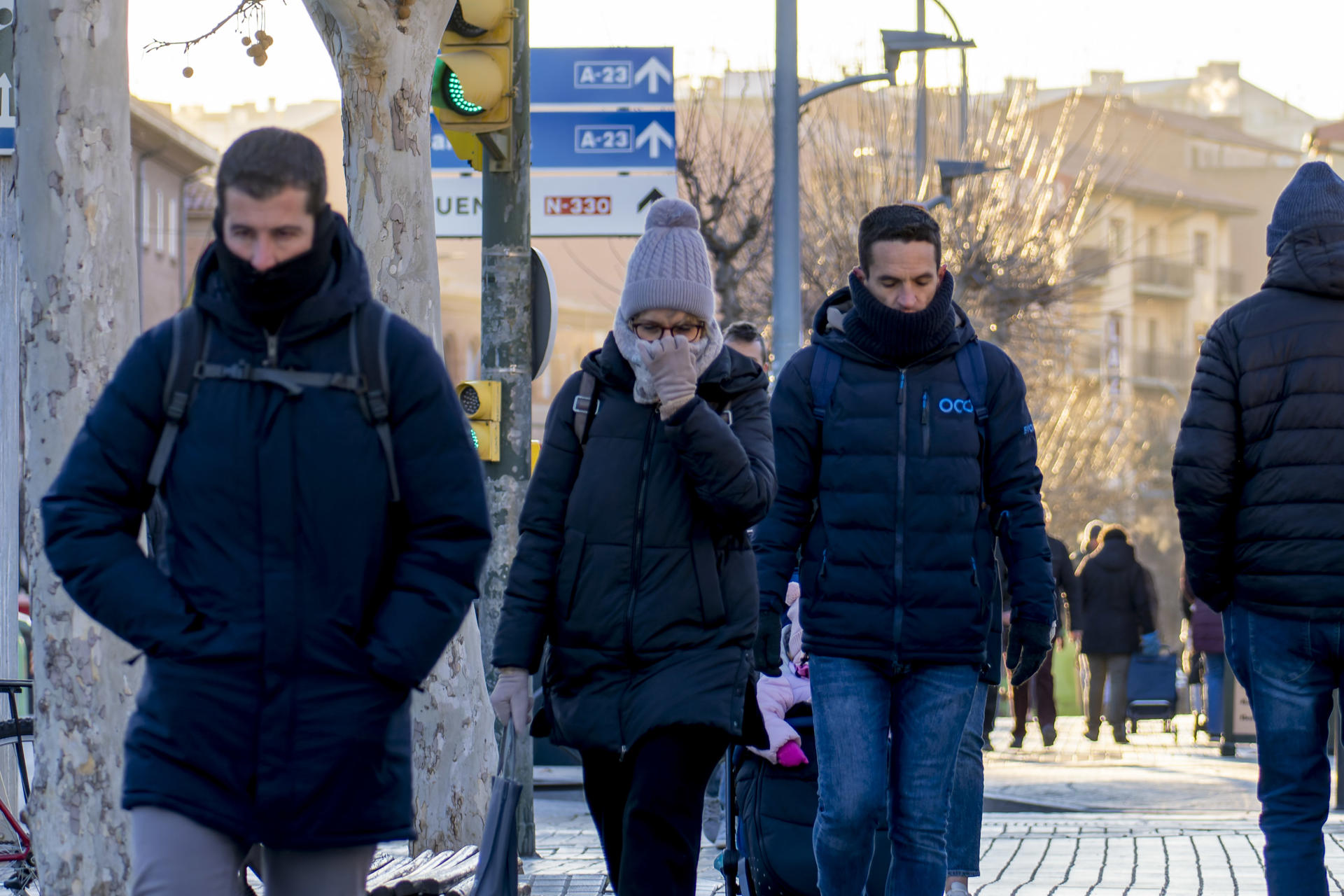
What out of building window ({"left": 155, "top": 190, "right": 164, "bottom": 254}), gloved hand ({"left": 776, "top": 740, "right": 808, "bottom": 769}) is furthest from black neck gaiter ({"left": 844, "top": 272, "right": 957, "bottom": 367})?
building window ({"left": 155, "top": 190, "right": 164, "bottom": 254})

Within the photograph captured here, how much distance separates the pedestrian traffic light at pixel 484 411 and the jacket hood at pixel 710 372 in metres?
3.75

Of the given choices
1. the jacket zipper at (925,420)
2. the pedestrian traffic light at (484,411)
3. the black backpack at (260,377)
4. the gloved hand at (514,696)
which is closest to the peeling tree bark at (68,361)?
the gloved hand at (514,696)

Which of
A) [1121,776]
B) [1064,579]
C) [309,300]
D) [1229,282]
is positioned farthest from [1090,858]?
[1229,282]

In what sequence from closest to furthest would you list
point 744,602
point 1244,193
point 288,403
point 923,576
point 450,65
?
point 288,403 < point 744,602 < point 923,576 < point 450,65 < point 1244,193

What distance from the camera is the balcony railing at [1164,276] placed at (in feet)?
280

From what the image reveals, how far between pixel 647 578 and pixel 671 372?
48 cm

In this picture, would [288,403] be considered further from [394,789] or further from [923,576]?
[923,576]

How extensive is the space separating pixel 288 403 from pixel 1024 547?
2508 mm

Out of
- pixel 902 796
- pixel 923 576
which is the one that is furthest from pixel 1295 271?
pixel 902 796

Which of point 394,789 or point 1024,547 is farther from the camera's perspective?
point 1024,547

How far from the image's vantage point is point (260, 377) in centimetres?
381

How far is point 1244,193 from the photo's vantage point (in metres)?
93.1

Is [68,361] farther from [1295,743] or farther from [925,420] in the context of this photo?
[1295,743]

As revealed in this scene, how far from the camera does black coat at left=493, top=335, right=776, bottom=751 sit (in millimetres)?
4945
